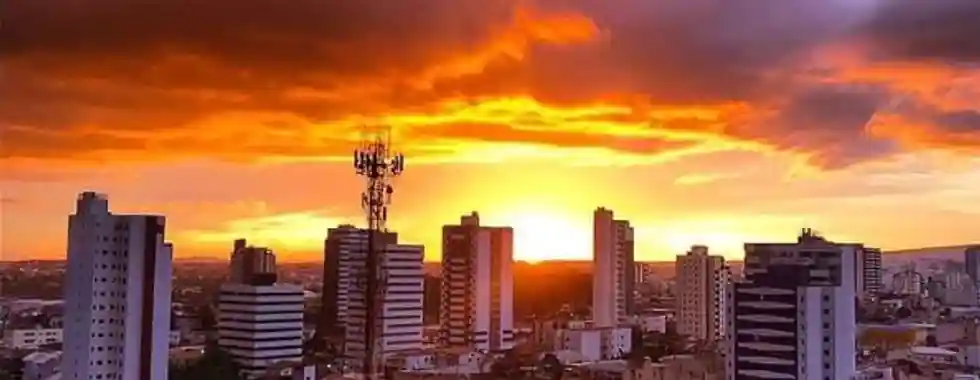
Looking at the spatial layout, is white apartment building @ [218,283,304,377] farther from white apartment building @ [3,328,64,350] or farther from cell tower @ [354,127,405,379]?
white apartment building @ [3,328,64,350]

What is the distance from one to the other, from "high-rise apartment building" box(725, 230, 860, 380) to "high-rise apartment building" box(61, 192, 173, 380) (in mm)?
1956

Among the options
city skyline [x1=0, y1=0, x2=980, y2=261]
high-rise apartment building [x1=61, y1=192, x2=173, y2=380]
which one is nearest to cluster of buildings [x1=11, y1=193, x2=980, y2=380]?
high-rise apartment building [x1=61, y1=192, x2=173, y2=380]

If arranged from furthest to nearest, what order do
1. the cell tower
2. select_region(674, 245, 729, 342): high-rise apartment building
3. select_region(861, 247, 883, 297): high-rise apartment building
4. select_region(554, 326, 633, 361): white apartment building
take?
select_region(554, 326, 633, 361): white apartment building → select_region(674, 245, 729, 342): high-rise apartment building → select_region(861, 247, 883, 297): high-rise apartment building → the cell tower

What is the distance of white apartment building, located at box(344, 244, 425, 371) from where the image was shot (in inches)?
134

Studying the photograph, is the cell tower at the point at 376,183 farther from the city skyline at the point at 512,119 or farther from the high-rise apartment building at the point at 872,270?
the high-rise apartment building at the point at 872,270

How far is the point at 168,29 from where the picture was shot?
112 inches

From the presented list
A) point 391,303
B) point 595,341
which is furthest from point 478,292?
point 595,341

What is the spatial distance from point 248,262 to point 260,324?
0.74 ft

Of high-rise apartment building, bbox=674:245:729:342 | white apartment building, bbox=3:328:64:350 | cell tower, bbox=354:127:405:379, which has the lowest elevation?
white apartment building, bbox=3:328:64:350

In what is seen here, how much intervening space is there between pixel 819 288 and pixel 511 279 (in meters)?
1.10

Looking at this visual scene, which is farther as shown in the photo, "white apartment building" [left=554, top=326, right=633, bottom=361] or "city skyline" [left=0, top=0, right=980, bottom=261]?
"white apartment building" [left=554, top=326, right=633, bottom=361]

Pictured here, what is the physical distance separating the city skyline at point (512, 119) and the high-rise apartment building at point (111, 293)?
0.24 ft

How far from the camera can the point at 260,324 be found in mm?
3396

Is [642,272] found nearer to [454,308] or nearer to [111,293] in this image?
[454,308]
